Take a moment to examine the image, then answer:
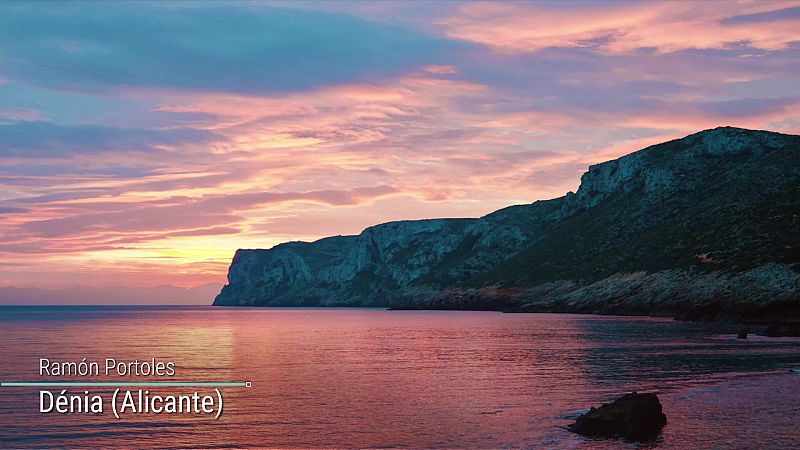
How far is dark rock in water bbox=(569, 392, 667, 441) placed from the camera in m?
30.9

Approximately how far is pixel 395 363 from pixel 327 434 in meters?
34.8

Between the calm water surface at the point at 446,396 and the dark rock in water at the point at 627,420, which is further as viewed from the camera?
the calm water surface at the point at 446,396

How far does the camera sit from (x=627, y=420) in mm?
31125

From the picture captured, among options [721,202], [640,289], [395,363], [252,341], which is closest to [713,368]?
[395,363]

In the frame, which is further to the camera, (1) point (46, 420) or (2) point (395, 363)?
(2) point (395, 363)

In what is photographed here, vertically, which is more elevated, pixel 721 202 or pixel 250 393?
pixel 721 202

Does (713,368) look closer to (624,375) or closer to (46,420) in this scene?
(624,375)

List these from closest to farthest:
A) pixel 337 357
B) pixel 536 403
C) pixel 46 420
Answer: pixel 46 420, pixel 536 403, pixel 337 357

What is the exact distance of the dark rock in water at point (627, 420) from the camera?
3089 centimetres

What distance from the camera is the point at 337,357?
7419 centimetres

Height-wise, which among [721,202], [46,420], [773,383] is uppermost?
[721,202]

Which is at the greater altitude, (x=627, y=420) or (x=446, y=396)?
(x=446, y=396)

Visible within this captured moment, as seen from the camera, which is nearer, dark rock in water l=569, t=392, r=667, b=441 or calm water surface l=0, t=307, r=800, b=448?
dark rock in water l=569, t=392, r=667, b=441

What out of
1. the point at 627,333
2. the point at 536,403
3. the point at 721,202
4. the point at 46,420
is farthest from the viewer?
the point at 721,202
